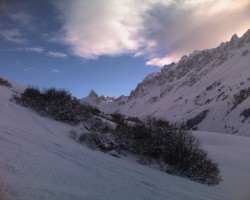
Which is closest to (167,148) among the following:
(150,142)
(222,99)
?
(150,142)

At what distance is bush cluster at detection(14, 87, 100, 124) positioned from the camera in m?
16.0

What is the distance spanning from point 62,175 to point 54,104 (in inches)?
387

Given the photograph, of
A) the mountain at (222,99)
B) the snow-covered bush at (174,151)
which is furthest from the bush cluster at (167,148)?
the mountain at (222,99)

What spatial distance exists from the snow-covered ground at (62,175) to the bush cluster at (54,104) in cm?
146

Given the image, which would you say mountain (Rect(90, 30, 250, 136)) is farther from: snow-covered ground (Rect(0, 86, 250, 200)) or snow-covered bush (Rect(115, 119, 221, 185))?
snow-covered ground (Rect(0, 86, 250, 200))

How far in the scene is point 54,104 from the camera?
673 inches

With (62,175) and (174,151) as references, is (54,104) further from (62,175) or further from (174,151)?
(62,175)

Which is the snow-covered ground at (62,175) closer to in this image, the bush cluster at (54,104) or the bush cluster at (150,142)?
the bush cluster at (150,142)

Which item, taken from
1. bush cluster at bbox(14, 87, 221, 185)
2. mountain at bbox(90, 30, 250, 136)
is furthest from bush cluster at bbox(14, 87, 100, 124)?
mountain at bbox(90, 30, 250, 136)

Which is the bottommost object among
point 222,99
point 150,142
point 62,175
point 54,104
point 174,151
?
point 62,175

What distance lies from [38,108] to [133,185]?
343 inches

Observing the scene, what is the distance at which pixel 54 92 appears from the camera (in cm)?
1877

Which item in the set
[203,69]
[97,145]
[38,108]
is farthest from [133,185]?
[203,69]

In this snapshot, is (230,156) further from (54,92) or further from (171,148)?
(54,92)
